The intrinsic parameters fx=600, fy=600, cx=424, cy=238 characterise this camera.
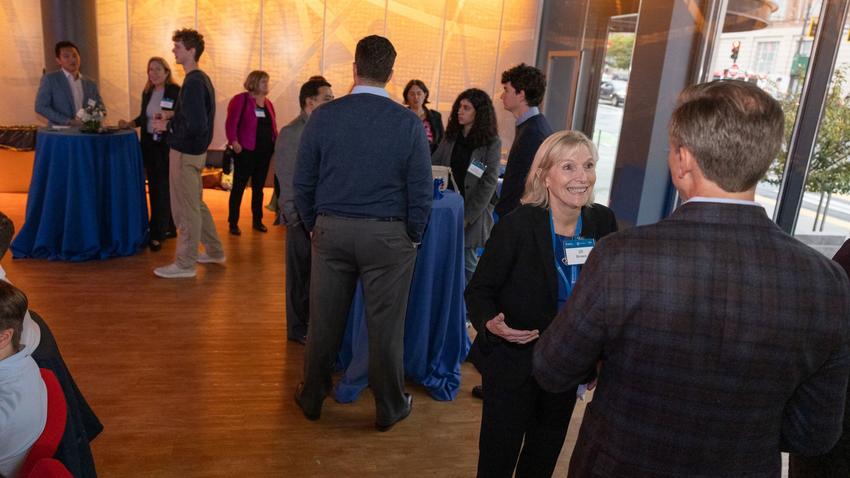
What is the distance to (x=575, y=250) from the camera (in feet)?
5.97

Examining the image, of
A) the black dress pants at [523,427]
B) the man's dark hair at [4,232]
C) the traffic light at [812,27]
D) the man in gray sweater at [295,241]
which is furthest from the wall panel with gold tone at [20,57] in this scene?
the traffic light at [812,27]

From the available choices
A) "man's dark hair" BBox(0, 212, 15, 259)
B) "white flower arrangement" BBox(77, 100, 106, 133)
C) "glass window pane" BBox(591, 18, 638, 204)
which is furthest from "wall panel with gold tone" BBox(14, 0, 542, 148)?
"man's dark hair" BBox(0, 212, 15, 259)

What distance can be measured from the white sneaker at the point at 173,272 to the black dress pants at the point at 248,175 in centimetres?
142

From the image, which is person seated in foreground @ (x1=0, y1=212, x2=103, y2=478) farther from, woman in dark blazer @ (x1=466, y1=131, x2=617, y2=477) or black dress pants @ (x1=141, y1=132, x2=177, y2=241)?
black dress pants @ (x1=141, y1=132, x2=177, y2=241)

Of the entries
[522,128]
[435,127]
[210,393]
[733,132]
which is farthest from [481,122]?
[733,132]

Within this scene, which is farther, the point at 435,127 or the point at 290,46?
the point at 290,46

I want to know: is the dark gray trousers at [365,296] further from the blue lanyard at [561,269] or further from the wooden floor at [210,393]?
the blue lanyard at [561,269]

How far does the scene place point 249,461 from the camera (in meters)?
2.45

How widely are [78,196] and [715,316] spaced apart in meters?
4.90

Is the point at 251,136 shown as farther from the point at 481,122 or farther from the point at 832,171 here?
the point at 832,171

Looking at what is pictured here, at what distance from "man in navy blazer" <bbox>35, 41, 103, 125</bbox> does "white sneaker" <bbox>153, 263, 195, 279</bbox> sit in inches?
69.1

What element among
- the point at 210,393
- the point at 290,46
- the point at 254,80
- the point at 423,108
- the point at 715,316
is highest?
the point at 290,46

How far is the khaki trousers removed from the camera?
433 cm

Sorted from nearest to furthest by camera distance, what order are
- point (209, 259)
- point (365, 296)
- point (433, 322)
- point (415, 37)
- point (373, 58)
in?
point (373, 58)
point (365, 296)
point (433, 322)
point (209, 259)
point (415, 37)
